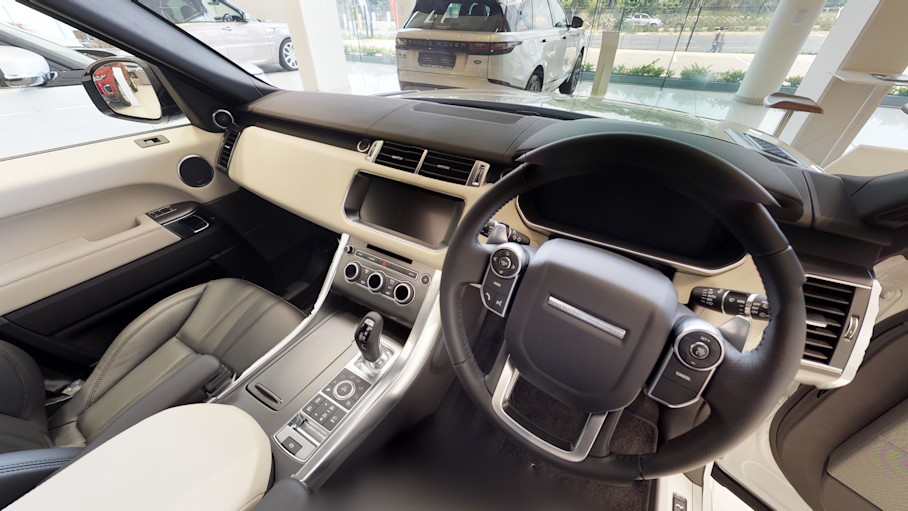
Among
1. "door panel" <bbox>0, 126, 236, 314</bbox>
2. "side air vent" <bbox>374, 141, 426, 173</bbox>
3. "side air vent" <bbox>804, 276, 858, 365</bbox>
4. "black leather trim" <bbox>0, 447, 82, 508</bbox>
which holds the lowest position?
"black leather trim" <bbox>0, 447, 82, 508</bbox>

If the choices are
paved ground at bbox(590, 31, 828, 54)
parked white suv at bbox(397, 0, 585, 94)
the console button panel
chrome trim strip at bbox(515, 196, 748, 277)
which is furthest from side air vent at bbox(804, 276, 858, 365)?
paved ground at bbox(590, 31, 828, 54)

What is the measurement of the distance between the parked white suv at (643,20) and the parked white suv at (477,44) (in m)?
1.44

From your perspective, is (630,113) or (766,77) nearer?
(630,113)

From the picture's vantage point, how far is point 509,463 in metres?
1.19

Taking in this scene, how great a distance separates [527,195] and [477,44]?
2592 millimetres

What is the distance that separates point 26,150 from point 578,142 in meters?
1.92

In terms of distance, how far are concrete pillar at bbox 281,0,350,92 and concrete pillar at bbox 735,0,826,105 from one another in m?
5.00

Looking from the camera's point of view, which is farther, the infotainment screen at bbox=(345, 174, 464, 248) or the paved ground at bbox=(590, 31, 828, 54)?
the paved ground at bbox=(590, 31, 828, 54)

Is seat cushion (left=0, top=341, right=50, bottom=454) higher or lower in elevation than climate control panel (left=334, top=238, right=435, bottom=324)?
lower

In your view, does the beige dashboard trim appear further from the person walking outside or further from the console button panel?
the person walking outside

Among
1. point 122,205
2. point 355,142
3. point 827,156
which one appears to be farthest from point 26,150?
point 827,156

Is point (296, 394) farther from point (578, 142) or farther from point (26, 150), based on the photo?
point (26, 150)

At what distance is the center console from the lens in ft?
3.26

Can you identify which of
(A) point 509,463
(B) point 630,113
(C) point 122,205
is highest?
(B) point 630,113
